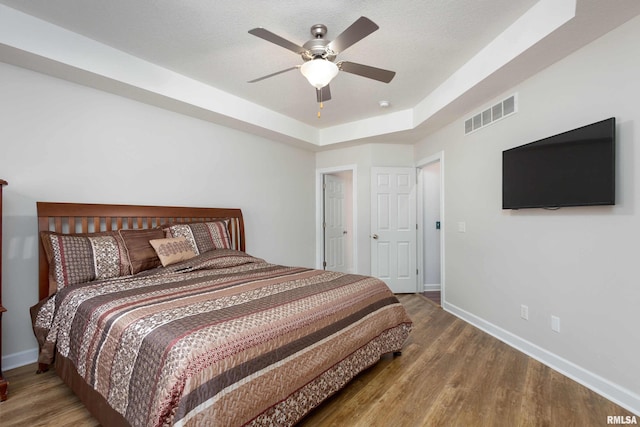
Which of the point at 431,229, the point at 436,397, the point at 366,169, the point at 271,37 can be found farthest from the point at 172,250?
the point at 431,229

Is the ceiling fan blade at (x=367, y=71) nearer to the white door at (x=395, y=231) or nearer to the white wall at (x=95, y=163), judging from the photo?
the white wall at (x=95, y=163)

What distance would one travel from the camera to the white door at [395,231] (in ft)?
15.4

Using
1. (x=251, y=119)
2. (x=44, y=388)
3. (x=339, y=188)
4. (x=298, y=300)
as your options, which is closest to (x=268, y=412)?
(x=298, y=300)

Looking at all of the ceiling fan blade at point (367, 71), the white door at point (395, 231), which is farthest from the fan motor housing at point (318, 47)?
the white door at point (395, 231)

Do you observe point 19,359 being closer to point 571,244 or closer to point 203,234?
point 203,234

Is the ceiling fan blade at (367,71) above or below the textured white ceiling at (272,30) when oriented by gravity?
below

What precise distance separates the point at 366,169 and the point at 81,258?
12.4 ft

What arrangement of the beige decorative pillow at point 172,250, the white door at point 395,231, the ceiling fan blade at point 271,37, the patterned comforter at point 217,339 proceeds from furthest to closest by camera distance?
the white door at point 395,231 < the beige decorative pillow at point 172,250 < the ceiling fan blade at point 271,37 < the patterned comforter at point 217,339

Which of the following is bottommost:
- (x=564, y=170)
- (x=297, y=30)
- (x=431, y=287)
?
(x=431, y=287)

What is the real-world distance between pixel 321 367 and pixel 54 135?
9.41ft

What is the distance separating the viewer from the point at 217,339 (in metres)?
1.29

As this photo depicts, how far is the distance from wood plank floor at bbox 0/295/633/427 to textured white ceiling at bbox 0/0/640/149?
2422mm

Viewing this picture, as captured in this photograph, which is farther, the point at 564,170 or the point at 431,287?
the point at 431,287

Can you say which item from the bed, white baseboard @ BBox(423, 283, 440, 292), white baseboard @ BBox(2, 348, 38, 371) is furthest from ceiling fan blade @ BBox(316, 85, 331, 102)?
white baseboard @ BBox(423, 283, 440, 292)
